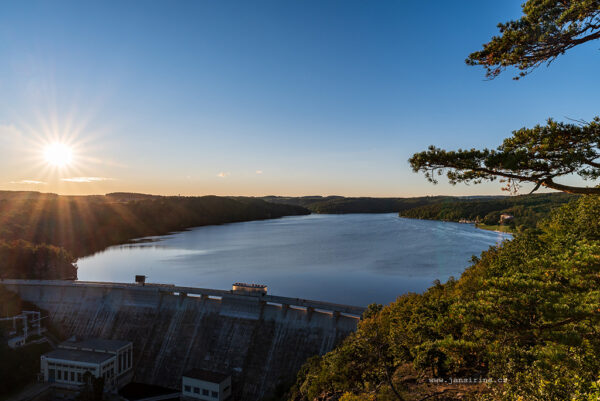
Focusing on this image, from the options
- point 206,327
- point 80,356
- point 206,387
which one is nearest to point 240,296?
point 206,327

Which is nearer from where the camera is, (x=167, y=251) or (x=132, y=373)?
(x=132, y=373)

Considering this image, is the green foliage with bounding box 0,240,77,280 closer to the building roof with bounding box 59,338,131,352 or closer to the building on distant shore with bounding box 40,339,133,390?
the building roof with bounding box 59,338,131,352

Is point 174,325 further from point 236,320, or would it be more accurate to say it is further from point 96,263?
point 96,263

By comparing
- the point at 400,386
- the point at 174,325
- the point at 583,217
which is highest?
the point at 583,217

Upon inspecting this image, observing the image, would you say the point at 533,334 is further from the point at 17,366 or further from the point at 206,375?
the point at 17,366

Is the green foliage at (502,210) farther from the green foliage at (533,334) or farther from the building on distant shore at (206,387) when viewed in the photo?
the green foliage at (533,334)

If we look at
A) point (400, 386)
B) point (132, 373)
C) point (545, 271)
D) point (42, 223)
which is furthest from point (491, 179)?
point (42, 223)

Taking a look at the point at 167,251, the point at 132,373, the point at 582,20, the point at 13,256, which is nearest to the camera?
the point at 582,20

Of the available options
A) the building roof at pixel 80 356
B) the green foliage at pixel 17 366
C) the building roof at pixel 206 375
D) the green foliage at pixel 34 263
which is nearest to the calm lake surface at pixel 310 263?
the green foliage at pixel 34 263
